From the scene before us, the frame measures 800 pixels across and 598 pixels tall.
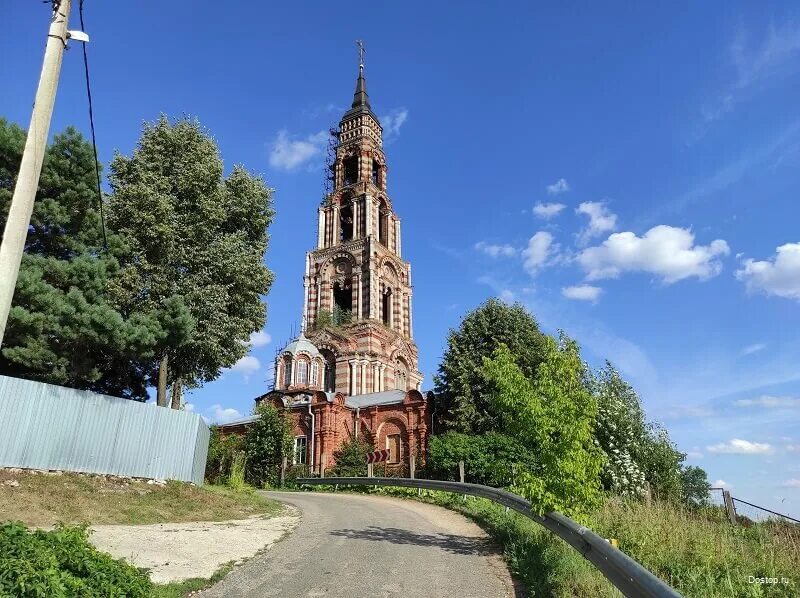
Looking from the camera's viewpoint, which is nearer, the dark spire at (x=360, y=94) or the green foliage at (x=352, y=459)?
the green foliage at (x=352, y=459)

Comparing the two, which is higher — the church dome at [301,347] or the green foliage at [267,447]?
the church dome at [301,347]

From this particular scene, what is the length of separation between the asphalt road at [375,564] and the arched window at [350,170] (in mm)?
57151

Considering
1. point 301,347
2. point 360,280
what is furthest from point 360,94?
point 301,347

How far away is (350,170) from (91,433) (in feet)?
183

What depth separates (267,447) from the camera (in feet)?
119

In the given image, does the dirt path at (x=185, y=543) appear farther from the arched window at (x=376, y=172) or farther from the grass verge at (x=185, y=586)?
the arched window at (x=376, y=172)

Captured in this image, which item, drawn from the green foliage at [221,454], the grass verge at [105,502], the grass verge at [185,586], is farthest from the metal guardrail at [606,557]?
the green foliage at [221,454]

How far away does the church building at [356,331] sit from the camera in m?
40.3

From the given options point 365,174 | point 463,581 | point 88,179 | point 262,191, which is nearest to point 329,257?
point 365,174

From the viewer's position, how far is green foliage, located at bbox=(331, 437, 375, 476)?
117 feet

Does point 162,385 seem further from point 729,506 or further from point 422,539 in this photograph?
point 729,506

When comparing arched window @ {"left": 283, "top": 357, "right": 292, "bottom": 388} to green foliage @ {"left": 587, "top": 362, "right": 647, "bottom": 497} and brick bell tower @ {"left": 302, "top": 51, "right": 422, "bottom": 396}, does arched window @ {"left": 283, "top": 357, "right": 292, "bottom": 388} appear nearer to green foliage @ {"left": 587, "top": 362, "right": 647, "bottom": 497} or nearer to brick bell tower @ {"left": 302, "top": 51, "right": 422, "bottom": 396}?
brick bell tower @ {"left": 302, "top": 51, "right": 422, "bottom": 396}

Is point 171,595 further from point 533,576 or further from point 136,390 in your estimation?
point 136,390

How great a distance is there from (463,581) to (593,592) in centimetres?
202
